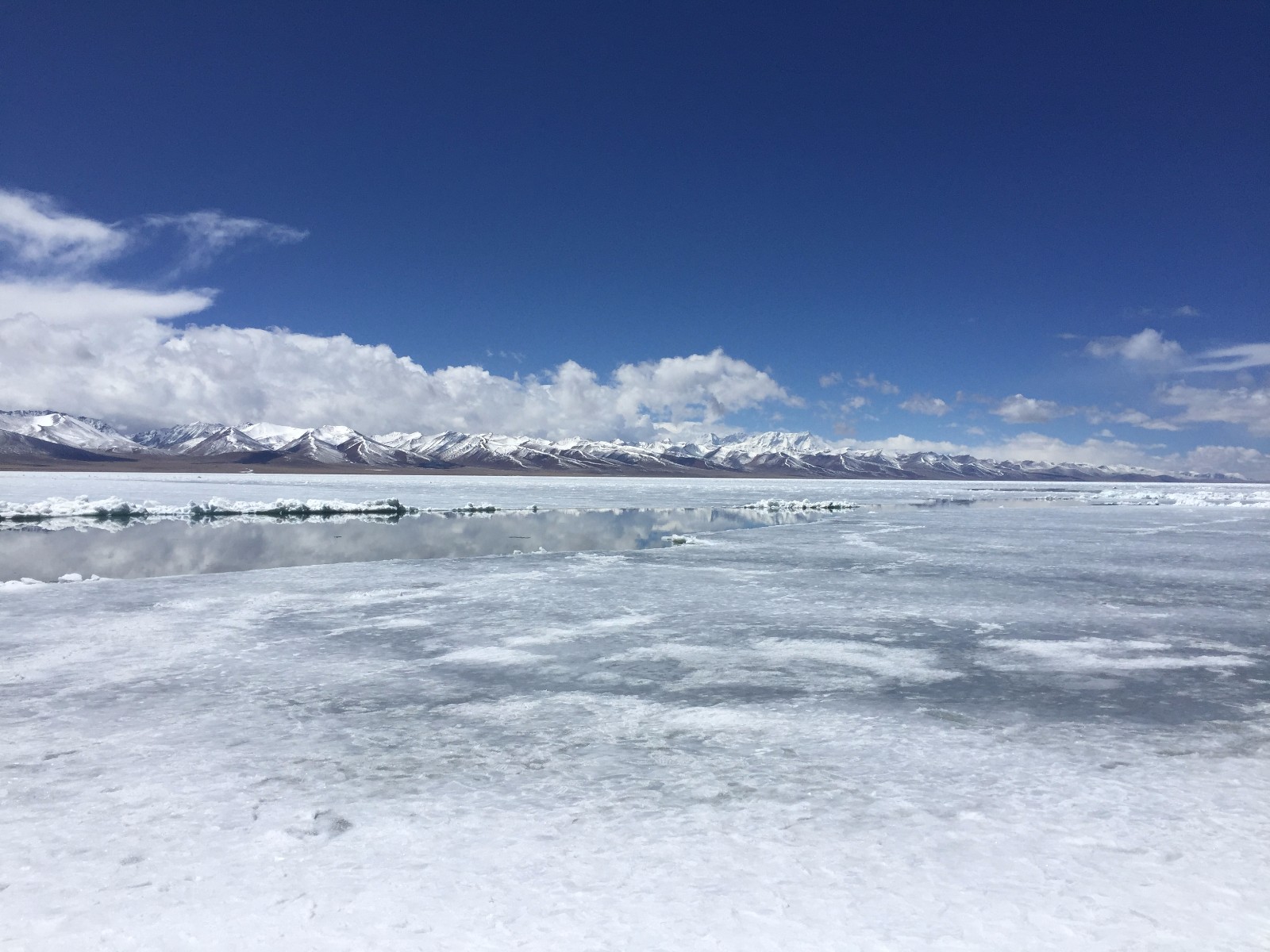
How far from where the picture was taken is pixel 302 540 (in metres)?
20.5

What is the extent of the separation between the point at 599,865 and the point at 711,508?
35.5 metres

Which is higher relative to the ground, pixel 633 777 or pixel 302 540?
pixel 633 777

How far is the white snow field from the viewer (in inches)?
128

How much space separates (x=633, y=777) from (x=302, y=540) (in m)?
18.2

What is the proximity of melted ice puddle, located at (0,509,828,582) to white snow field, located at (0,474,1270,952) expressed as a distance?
17.9 ft

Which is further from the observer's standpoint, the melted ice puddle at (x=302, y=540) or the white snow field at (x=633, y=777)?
the melted ice puddle at (x=302, y=540)

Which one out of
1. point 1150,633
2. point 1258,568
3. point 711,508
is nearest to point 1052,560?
point 1258,568

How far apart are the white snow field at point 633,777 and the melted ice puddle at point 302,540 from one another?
5448 millimetres

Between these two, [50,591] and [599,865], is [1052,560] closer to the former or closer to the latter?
[599,865]

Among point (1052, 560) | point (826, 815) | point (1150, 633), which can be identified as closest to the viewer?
point (826, 815)

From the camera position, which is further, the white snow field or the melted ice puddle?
the melted ice puddle

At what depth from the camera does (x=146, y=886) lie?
347 centimetres

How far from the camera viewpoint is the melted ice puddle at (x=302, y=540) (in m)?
15.4

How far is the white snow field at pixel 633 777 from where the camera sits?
3262mm
